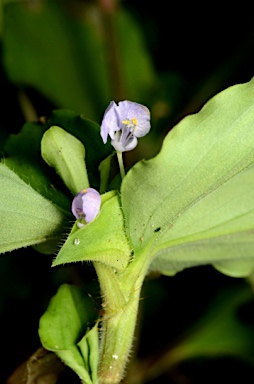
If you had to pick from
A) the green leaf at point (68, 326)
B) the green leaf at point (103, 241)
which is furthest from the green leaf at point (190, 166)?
the green leaf at point (68, 326)

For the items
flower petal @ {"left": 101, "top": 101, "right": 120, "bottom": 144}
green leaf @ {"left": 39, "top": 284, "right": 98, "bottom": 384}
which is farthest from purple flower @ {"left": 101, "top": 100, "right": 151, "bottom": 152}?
green leaf @ {"left": 39, "top": 284, "right": 98, "bottom": 384}

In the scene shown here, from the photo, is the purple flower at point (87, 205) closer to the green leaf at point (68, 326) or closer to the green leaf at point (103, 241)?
the green leaf at point (103, 241)

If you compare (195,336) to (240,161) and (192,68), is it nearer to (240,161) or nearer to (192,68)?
(192,68)

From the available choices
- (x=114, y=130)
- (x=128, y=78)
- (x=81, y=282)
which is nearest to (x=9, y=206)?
(x=114, y=130)

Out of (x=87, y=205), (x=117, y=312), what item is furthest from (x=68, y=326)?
(x=87, y=205)

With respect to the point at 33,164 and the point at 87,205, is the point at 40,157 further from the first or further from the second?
the point at 87,205
